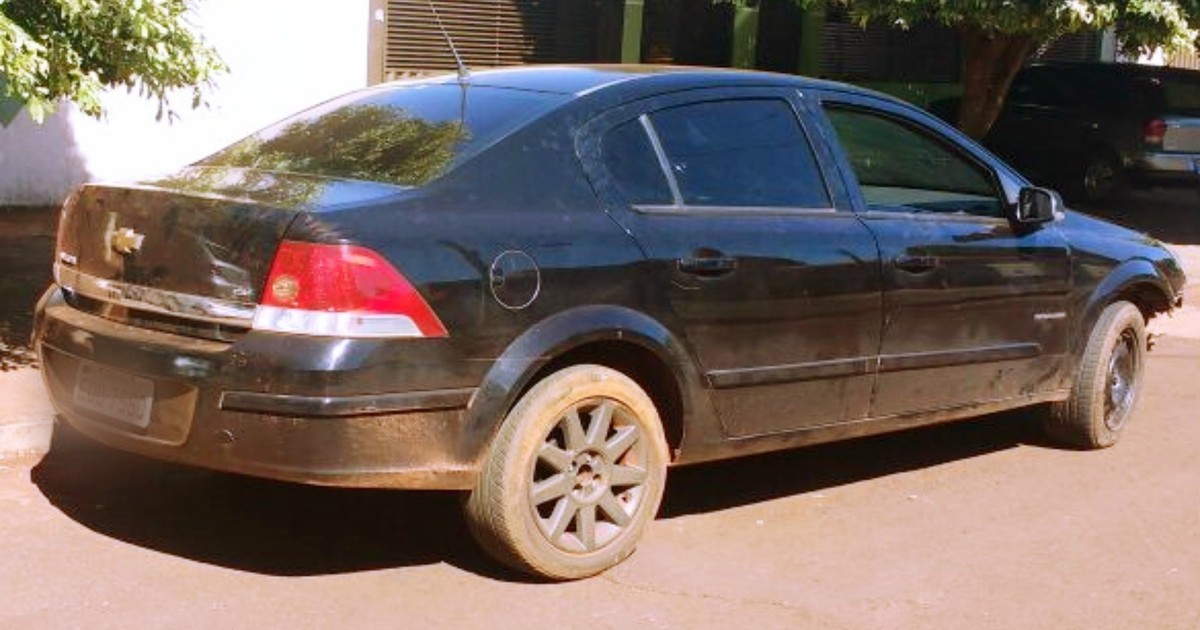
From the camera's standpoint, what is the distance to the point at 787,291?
548 centimetres

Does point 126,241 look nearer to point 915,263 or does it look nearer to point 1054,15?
point 915,263

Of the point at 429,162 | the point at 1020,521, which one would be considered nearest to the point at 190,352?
the point at 429,162

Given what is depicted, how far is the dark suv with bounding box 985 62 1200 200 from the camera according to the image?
56.0 ft

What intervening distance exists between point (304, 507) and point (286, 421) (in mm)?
1285

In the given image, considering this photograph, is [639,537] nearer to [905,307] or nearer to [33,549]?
[905,307]

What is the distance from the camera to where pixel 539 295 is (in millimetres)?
4793

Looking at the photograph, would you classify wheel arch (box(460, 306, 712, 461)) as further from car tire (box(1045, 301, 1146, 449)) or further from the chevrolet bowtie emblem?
car tire (box(1045, 301, 1146, 449))

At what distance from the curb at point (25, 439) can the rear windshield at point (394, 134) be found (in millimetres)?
1421

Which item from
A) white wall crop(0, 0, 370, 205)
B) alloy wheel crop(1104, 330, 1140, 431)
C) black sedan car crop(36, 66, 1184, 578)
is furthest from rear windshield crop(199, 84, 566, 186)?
white wall crop(0, 0, 370, 205)

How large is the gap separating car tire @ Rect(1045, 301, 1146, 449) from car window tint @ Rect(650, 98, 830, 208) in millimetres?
1895

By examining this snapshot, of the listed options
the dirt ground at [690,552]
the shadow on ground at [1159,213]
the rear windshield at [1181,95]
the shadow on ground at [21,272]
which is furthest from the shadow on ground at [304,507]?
the rear windshield at [1181,95]

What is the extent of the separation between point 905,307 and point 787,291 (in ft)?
2.17

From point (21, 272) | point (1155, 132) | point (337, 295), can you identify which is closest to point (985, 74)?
point (1155, 132)

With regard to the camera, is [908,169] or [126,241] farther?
[908,169]
